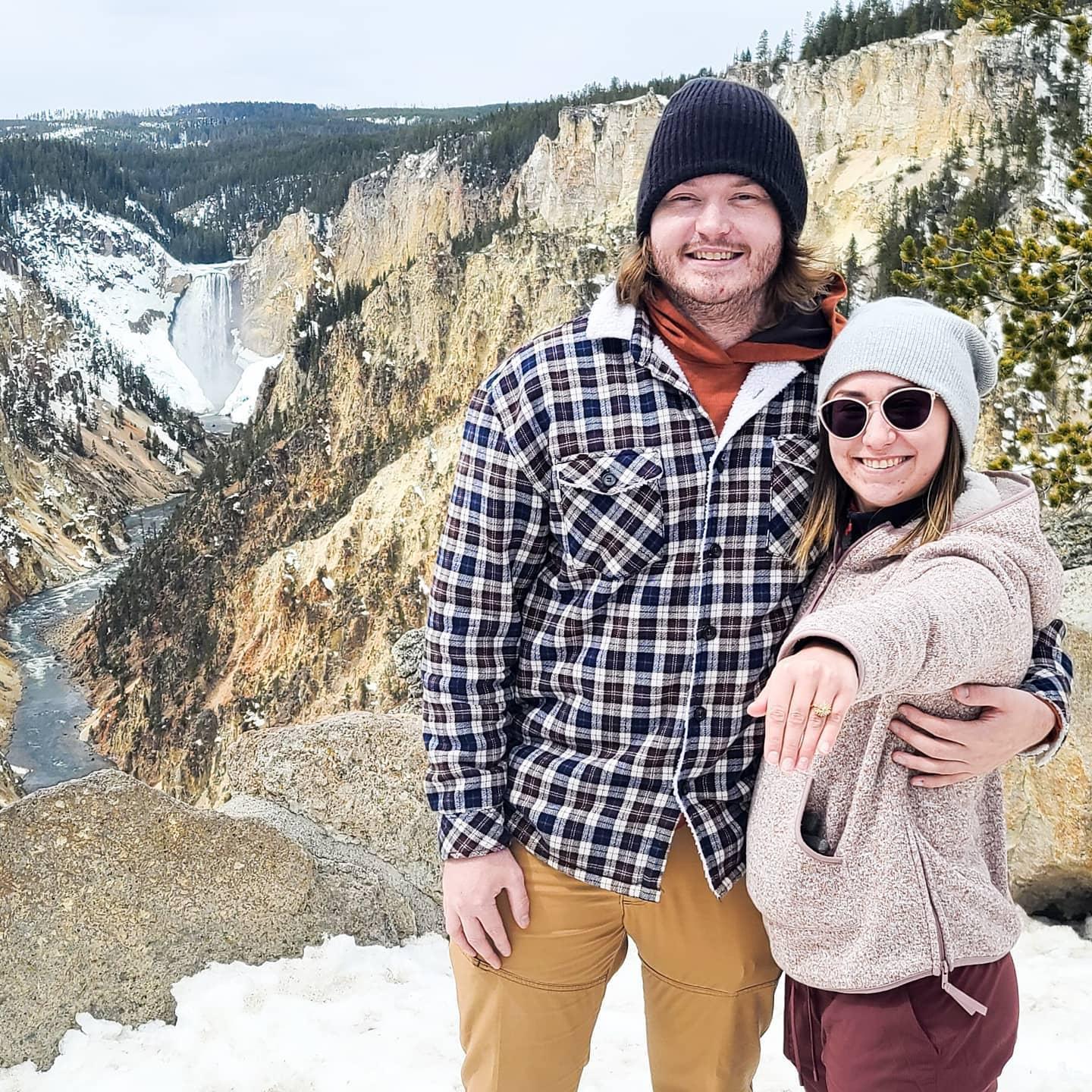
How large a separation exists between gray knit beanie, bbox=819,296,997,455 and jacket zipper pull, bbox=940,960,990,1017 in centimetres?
84

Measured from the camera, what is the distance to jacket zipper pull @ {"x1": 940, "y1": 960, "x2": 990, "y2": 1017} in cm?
155

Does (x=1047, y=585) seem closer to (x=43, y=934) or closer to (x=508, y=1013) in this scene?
(x=508, y=1013)

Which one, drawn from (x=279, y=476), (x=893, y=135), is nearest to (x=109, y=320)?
(x=279, y=476)

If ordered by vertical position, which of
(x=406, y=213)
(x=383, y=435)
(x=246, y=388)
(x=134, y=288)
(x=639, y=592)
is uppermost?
(x=406, y=213)

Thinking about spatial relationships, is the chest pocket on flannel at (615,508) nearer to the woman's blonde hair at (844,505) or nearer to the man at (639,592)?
the man at (639,592)

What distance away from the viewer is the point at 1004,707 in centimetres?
158

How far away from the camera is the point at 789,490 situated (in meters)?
1.79

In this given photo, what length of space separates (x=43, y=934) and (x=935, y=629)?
3106mm

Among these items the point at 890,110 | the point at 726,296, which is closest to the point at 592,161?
the point at 890,110

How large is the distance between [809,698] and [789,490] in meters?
0.58

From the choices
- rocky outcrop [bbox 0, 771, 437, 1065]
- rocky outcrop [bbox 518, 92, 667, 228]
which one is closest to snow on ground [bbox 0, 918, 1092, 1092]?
rocky outcrop [bbox 0, 771, 437, 1065]

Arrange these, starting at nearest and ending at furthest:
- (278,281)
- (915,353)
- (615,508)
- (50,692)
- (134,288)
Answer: (915,353)
(615,508)
(50,692)
(278,281)
(134,288)

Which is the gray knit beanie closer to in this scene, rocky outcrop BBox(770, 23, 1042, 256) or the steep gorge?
the steep gorge

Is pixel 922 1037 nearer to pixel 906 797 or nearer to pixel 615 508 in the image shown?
pixel 906 797
